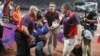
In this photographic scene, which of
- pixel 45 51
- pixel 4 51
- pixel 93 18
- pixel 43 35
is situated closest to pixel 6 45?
pixel 4 51

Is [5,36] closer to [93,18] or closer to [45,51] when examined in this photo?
[45,51]

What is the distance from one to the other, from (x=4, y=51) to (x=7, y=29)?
867 millimetres

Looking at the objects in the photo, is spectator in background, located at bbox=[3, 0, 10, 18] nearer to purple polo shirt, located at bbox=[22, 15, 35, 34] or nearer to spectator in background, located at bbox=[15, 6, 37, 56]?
spectator in background, located at bbox=[15, 6, 37, 56]

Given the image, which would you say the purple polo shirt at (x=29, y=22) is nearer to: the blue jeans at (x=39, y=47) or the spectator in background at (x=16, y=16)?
the blue jeans at (x=39, y=47)

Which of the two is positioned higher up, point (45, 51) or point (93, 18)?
point (93, 18)

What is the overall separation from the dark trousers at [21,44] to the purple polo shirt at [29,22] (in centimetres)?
34

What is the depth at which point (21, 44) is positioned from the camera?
32.3 ft

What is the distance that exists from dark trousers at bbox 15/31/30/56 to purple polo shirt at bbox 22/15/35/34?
34 centimetres

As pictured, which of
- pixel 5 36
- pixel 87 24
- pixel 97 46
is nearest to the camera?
pixel 87 24

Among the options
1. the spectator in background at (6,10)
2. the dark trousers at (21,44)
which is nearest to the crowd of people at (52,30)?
the dark trousers at (21,44)

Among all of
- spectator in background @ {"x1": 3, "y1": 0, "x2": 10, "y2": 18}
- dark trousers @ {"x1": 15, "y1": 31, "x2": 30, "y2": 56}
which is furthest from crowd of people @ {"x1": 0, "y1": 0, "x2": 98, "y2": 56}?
spectator in background @ {"x1": 3, "y1": 0, "x2": 10, "y2": 18}

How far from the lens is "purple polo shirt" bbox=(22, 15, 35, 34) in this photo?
→ 30.4 ft

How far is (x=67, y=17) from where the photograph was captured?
951 cm

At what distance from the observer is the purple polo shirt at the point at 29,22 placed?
927cm
